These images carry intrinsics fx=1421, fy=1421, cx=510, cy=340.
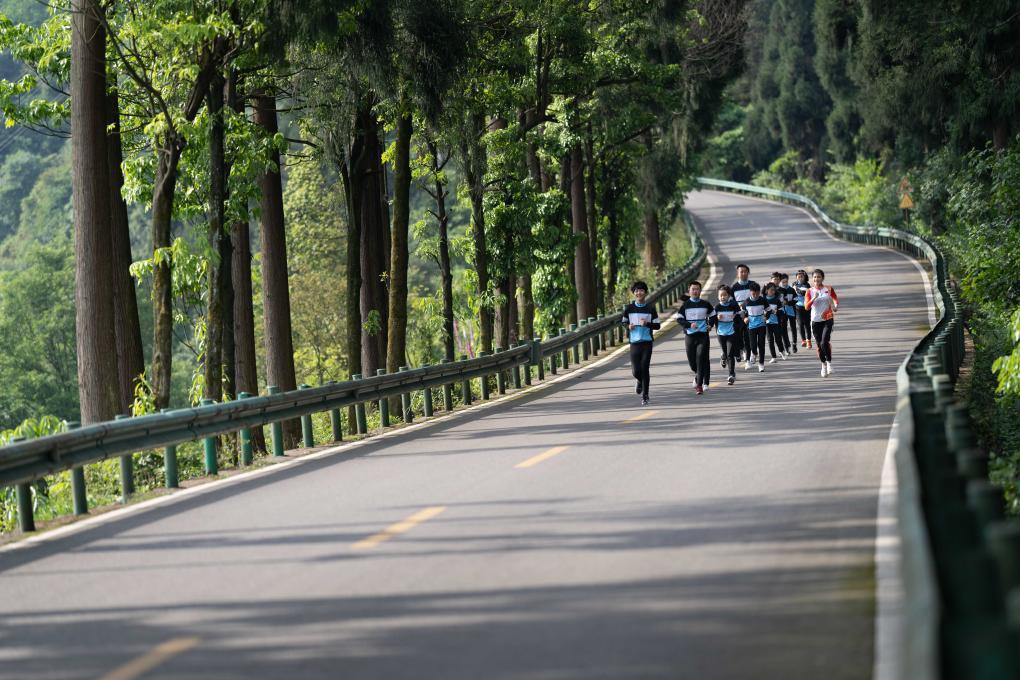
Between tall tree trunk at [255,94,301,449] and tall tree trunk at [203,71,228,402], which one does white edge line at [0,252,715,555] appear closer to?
tall tree trunk at [203,71,228,402]

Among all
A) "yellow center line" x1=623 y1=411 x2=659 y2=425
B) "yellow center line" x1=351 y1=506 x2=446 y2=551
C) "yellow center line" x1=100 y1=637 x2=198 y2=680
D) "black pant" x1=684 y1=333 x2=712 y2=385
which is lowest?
"yellow center line" x1=623 y1=411 x2=659 y2=425

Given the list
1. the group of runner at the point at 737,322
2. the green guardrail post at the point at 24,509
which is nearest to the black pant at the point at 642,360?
the group of runner at the point at 737,322

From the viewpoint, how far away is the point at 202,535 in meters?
11.0

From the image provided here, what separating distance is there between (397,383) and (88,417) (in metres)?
4.65

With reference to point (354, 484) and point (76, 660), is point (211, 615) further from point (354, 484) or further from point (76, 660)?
point (354, 484)

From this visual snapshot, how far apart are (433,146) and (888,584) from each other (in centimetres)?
2320

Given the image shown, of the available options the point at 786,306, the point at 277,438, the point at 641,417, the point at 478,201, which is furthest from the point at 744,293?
the point at 277,438

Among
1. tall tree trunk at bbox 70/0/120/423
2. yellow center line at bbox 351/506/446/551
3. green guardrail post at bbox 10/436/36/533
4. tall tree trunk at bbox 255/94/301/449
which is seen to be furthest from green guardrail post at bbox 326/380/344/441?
tall tree trunk at bbox 255/94/301/449

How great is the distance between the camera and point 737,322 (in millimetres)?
24906

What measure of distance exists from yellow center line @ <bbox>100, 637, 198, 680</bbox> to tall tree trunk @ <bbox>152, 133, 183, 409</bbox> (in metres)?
13.6

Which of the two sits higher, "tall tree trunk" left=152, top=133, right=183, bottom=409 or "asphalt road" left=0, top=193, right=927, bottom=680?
"tall tree trunk" left=152, top=133, right=183, bottom=409

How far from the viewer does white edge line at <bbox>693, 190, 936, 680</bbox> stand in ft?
20.4

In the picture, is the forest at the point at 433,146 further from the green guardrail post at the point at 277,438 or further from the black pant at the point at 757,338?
the black pant at the point at 757,338

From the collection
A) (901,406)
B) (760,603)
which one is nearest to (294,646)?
(760,603)
